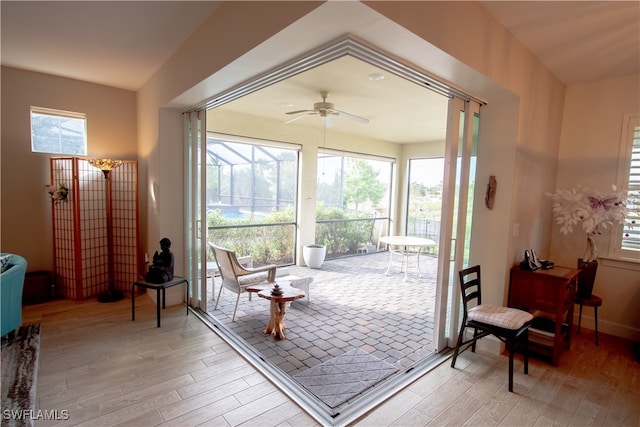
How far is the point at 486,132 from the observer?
286cm

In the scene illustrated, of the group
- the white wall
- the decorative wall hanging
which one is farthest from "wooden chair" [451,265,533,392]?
the decorative wall hanging

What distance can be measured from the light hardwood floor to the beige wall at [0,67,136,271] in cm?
149

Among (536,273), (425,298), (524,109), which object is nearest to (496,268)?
(536,273)

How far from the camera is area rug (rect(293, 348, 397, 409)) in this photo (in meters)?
2.29

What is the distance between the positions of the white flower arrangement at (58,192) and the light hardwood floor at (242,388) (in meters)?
1.58

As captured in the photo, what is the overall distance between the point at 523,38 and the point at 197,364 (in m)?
3.70

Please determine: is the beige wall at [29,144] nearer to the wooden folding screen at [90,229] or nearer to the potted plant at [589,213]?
the wooden folding screen at [90,229]

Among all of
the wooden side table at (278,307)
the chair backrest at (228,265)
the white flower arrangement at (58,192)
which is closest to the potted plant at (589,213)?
the wooden side table at (278,307)

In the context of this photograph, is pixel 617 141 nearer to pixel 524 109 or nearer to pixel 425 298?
pixel 524 109

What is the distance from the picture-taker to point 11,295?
2.79 m

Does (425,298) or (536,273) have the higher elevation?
(536,273)

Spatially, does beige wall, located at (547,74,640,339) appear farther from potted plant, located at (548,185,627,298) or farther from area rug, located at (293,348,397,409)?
area rug, located at (293,348,397,409)

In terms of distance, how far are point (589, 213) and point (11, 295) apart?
17.5 ft

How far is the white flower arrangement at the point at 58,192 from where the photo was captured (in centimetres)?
385
